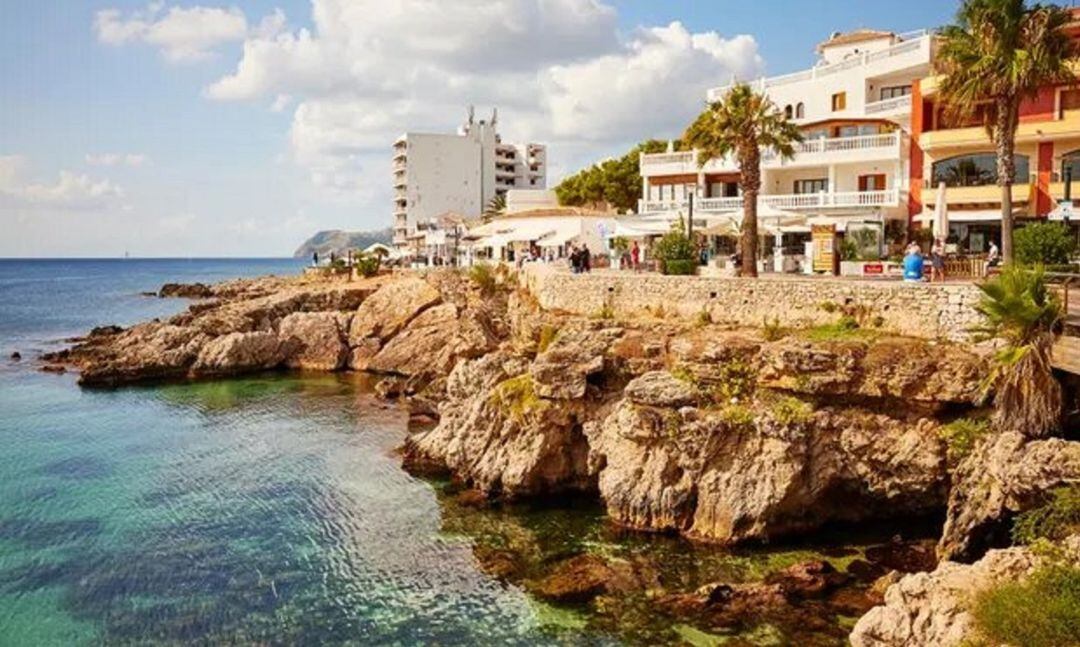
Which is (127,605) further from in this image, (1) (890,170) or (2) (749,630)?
(1) (890,170)

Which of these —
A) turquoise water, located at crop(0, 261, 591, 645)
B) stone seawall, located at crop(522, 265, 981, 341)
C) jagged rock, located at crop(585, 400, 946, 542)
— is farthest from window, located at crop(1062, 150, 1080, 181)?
turquoise water, located at crop(0, 261, 591, 645)

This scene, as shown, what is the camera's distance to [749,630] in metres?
18.1

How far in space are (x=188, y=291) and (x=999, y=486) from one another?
12095 cm

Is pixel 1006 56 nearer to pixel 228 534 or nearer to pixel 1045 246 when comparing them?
pixel 1045 246

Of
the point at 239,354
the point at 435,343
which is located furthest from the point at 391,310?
the point at 239,354

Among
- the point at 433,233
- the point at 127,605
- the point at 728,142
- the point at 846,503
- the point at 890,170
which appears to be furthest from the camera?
the point at 433,233

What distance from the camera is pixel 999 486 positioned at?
19.7 metres

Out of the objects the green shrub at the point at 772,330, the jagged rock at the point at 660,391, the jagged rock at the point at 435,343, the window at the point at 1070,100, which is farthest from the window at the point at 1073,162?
the jagged rock at the point at 435,343

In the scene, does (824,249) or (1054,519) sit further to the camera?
(824,249)

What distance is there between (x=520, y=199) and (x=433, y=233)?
1120 centimetres

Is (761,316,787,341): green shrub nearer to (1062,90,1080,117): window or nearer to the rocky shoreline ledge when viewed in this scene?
the rocky shoreline ledge

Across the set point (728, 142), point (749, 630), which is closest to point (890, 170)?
point (728, 142)

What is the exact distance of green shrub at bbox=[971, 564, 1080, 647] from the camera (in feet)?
41.6

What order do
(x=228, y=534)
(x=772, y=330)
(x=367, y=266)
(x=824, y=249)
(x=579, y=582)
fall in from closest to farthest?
(x=579, y=582)
(x=228, y=534)
(x=772, y=330)
(x=824, y=249)
(x=367, y=266)
